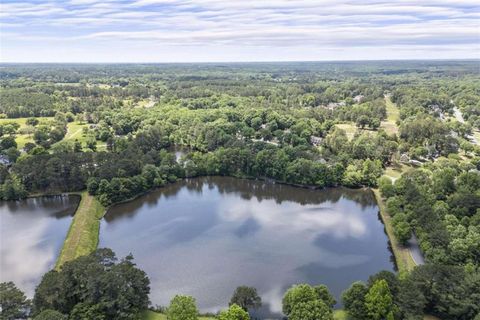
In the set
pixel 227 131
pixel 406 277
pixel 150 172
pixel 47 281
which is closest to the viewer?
pixel 47 281

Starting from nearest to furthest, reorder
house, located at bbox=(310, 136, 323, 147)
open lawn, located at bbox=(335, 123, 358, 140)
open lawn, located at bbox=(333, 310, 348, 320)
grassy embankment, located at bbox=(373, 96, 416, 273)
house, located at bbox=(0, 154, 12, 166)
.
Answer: open lawn, located at bbox=(333, 310, 348, 320) → grassy embankment, located at bbox=(373, 96, 416, 273) → house, located at bbox=(0, 154, 12, 166) → house, located at bbox=(310, 136, 323, 147) → open lawn, located at bbox=(335, 123, 358, 140)

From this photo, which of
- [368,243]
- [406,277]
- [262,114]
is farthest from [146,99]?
[406,277]

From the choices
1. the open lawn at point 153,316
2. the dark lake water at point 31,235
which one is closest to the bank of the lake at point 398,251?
the open lawn at point 153,316

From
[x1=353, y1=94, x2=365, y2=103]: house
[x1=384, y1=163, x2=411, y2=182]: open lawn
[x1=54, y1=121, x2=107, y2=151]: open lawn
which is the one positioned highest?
[x1=353, y1=94, x2=365, y2=103]: house

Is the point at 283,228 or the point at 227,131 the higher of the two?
the point at 227,131

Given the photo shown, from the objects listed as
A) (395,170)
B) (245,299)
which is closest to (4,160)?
(245,299)

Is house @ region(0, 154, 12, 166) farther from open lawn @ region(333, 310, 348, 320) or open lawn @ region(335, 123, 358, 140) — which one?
open lawn @ region(335, 123, 358, 140)

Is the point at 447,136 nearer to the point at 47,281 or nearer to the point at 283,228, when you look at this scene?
the point at 283,228

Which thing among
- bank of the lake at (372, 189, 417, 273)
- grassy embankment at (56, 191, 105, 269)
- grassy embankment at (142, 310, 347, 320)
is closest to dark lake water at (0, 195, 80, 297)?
grassy embankment at (56, 191, 105, 269)
